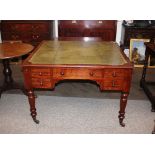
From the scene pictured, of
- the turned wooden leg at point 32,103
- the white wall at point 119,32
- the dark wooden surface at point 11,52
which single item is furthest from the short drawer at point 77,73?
the white wall at point 119,32

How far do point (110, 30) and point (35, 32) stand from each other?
4.96 ft

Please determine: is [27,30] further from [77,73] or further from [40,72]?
[77,73]

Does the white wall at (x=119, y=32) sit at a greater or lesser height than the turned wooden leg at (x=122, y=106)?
greater

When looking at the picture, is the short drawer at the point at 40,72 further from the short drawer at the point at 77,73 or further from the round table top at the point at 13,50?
the round table top at the point at 13,50

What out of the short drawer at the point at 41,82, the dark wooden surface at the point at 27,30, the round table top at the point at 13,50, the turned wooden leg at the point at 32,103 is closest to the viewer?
the short drawer at the point at 41,82

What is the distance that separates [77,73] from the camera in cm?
A: 219

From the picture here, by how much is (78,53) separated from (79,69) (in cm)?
35

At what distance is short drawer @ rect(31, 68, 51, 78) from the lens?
217cm

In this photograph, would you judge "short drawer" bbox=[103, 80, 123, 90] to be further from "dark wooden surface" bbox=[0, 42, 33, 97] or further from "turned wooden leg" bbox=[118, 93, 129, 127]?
"dark wooden surface" bbox=[0, 42, 33, 97]

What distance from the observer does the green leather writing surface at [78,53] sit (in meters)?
2.21

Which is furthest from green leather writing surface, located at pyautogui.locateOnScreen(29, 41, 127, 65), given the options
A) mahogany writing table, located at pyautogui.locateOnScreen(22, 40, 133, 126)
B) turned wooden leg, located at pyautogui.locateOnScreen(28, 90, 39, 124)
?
turned wooden leg, located at pyautogui.locateOnScreen(28, 90, 39, 124)

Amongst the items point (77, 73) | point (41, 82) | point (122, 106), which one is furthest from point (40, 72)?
point (122, 106)

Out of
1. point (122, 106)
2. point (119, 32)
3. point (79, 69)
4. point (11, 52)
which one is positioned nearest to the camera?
point (79, 69)

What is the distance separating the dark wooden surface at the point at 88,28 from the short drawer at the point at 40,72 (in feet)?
7.27
